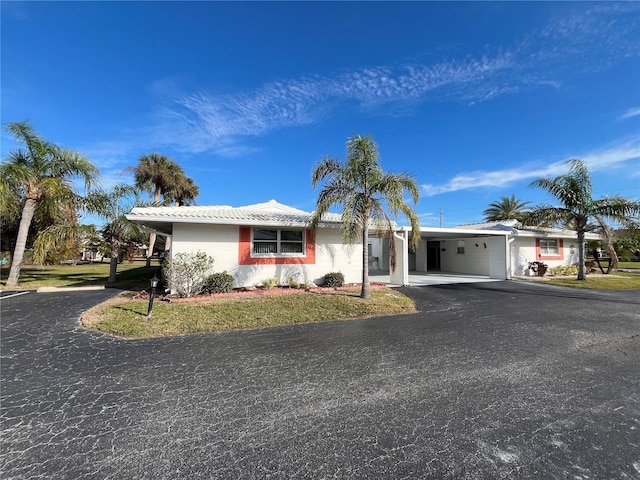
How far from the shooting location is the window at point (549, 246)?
1933 centimetres

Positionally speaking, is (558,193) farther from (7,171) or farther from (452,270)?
(7,171)

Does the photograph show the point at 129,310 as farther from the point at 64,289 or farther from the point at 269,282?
the point at 64,289

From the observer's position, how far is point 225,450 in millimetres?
2518

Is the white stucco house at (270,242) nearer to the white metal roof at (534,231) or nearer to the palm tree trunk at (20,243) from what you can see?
the white metal roof at (534,231)

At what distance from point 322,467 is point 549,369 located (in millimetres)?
3923

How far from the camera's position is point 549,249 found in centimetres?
1958

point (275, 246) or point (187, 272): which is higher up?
point (275, 246)

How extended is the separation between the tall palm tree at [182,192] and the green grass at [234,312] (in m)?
17.7

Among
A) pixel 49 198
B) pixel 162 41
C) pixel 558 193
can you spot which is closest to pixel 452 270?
pixel 558 193

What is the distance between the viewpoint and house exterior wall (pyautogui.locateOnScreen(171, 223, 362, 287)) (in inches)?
423

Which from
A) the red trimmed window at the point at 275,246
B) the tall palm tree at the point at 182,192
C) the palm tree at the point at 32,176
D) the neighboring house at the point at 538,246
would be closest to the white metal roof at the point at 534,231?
the neighboring house at the point at 538,246

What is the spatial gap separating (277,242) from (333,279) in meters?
2.78

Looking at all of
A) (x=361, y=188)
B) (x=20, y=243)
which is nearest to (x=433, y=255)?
(x=361, y=188)

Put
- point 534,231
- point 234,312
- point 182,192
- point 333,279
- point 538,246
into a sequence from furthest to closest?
1. point 182,192
2. point 538,246
3. point 534,231
4. point 333,279
5. point 234,312
